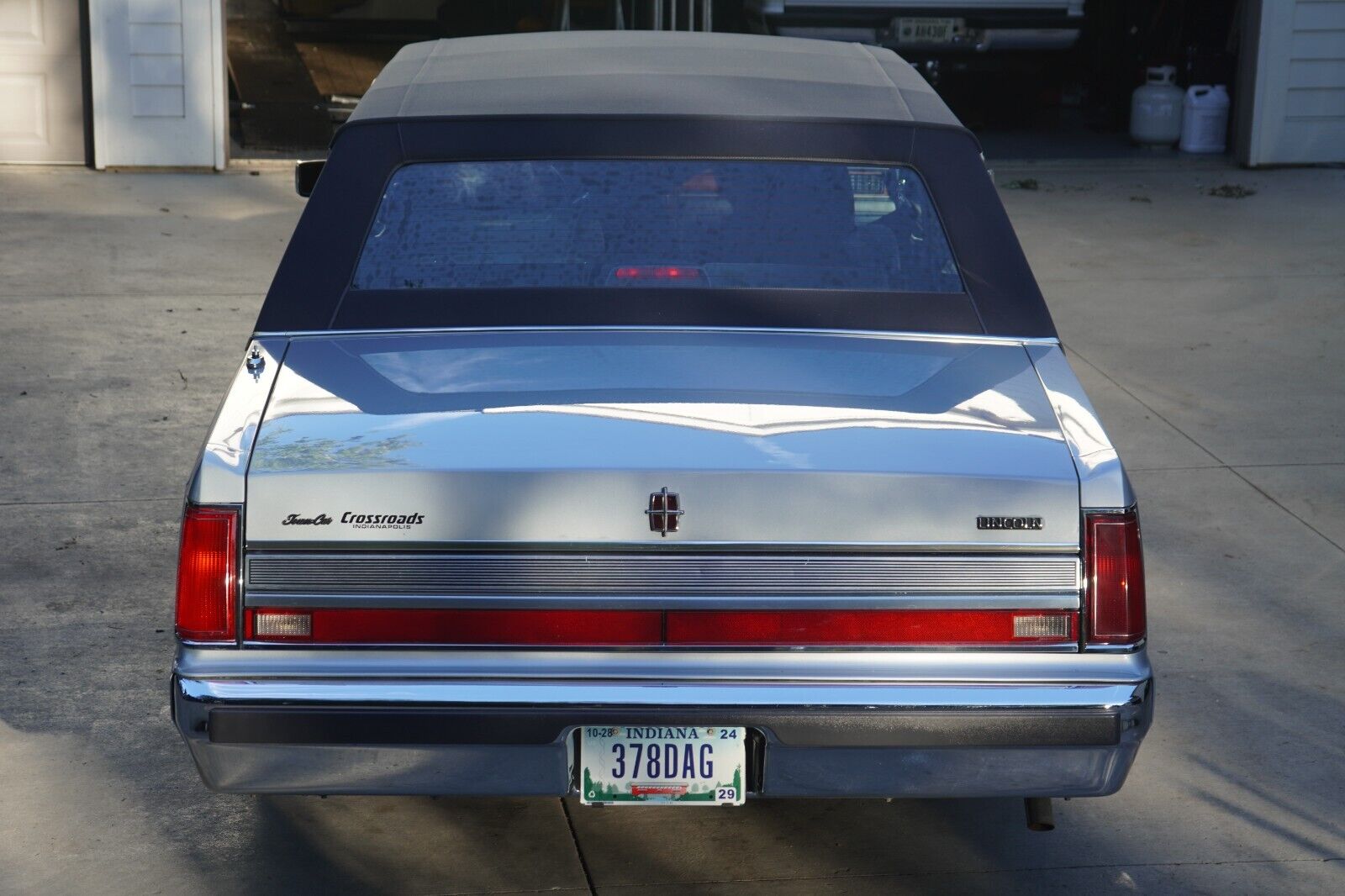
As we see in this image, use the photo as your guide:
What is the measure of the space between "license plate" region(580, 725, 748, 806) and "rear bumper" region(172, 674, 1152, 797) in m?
0.04

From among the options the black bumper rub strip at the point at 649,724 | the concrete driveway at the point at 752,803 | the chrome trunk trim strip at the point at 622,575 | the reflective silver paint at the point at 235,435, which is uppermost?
the reflective silver paint at the point at 235,435

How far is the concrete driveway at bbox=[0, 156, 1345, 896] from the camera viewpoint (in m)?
3.29

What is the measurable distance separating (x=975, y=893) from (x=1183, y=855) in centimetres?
48

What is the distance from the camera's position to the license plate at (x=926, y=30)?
43.2 feet

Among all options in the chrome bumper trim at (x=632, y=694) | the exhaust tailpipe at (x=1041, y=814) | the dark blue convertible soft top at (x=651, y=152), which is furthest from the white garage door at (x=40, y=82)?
the exhaust tailpipe at (x=1041, y=814)

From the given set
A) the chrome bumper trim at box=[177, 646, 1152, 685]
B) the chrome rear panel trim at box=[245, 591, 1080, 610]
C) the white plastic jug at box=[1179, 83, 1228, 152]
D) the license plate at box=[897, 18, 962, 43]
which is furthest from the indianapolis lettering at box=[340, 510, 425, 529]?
the white plastic jug at box=[1179, 83, 1228, 152]

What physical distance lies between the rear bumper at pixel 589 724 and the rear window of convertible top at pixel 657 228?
104 centimetres

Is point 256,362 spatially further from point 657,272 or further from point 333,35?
point 333,35

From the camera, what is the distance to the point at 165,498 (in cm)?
540

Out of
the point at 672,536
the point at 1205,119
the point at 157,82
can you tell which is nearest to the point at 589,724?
the point at 672,536

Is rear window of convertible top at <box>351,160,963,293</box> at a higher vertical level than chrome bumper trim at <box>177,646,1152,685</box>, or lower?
higher

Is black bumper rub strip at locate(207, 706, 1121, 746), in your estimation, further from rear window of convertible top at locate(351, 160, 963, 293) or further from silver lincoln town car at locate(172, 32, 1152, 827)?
rear window of convertible top at locate(351, 160, 963, 293)

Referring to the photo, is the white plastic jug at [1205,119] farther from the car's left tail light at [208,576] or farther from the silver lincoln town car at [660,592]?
the car's left tail light at [208,576]

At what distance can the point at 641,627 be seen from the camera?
270cm
